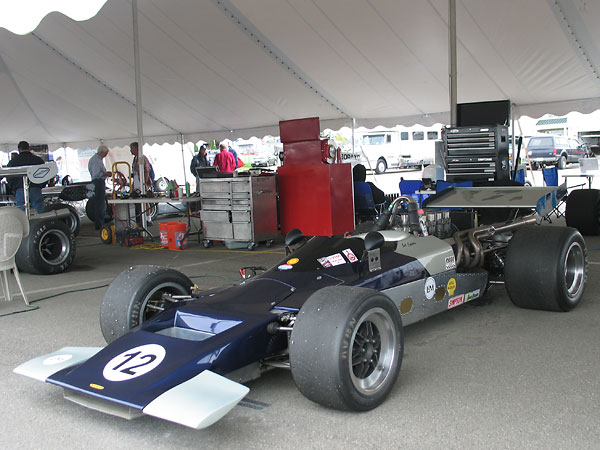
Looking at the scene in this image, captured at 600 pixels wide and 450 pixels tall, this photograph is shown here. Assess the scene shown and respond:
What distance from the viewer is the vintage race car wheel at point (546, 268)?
455 cm

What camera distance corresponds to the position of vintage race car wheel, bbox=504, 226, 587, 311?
4551 millimetres

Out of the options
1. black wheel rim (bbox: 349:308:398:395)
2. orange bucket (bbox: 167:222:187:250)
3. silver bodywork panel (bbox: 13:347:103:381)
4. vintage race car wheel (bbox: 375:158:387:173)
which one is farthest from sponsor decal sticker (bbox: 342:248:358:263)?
vintage race car wheel (bbox: 375:158:387:173)

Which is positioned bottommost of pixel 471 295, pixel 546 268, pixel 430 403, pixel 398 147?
pixel 430 403

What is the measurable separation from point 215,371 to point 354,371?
29.7 inches

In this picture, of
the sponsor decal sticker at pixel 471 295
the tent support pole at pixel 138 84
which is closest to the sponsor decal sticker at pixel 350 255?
the sponsor decal sticker at pixel 471 295

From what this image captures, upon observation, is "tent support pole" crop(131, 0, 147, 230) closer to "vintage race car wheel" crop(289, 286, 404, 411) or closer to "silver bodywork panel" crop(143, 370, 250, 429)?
"vintage race car wheel" crop(289, 286, 404, 411)

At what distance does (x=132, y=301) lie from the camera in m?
3.76

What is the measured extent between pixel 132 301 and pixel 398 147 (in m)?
26.9

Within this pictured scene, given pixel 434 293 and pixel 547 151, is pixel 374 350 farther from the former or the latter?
pixel 547 151

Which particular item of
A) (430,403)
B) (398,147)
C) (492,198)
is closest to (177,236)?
(492,198)

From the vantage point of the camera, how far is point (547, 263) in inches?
179

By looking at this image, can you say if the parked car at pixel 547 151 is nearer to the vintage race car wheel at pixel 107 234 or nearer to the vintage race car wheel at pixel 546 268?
the vintage race car wheel at pixel 107 234

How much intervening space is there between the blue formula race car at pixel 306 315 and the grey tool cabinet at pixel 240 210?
15.0 ft

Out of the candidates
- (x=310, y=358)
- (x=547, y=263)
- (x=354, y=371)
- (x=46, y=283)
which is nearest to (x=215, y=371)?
(x=310, y=358)
